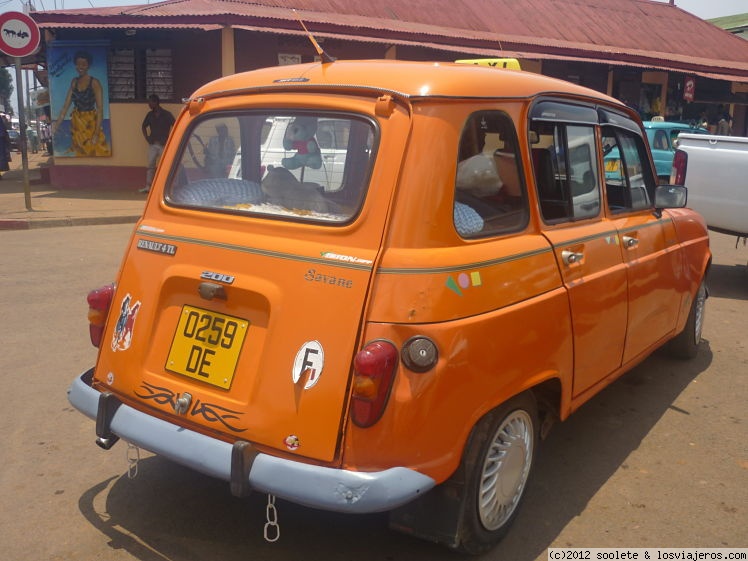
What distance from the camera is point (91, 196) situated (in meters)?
14.4

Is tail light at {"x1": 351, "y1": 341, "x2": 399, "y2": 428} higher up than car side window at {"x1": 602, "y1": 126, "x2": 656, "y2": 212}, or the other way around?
car side window at {"x1": 602, "y1": 126, "x2": 656, "y2": 212}

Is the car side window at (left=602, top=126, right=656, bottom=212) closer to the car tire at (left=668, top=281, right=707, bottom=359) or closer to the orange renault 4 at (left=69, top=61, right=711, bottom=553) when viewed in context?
the orange renault 4 at (left=69, top=61, right=711, bottom=553)

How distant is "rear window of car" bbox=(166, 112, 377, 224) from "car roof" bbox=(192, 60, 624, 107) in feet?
0.43

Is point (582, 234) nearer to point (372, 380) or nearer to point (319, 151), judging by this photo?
point (319, 151)

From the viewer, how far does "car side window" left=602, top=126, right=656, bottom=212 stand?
13.5 feet

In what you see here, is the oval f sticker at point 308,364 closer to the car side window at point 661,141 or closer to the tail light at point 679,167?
the tail light at point 679,167

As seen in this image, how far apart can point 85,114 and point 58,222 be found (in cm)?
493

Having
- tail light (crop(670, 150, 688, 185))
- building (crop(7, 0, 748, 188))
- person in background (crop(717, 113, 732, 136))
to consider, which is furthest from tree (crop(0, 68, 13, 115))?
tail light (crop(670, 150, 688, 185))

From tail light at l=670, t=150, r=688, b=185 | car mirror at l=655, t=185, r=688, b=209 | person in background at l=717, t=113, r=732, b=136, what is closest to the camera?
car mirror at l=655, t=185, r=688, b=209

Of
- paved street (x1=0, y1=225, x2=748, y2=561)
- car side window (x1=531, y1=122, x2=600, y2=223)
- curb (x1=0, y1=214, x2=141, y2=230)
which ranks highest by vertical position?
car side window (x1=531, y1=122, x2=600, y2=223)

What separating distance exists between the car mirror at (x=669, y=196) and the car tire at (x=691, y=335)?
3.67 feet

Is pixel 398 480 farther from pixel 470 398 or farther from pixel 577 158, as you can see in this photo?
pixel 577 158

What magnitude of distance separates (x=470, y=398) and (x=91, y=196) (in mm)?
13159

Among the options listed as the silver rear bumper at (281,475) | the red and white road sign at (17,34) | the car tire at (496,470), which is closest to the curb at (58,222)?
the red and white road sign at (17,34)
